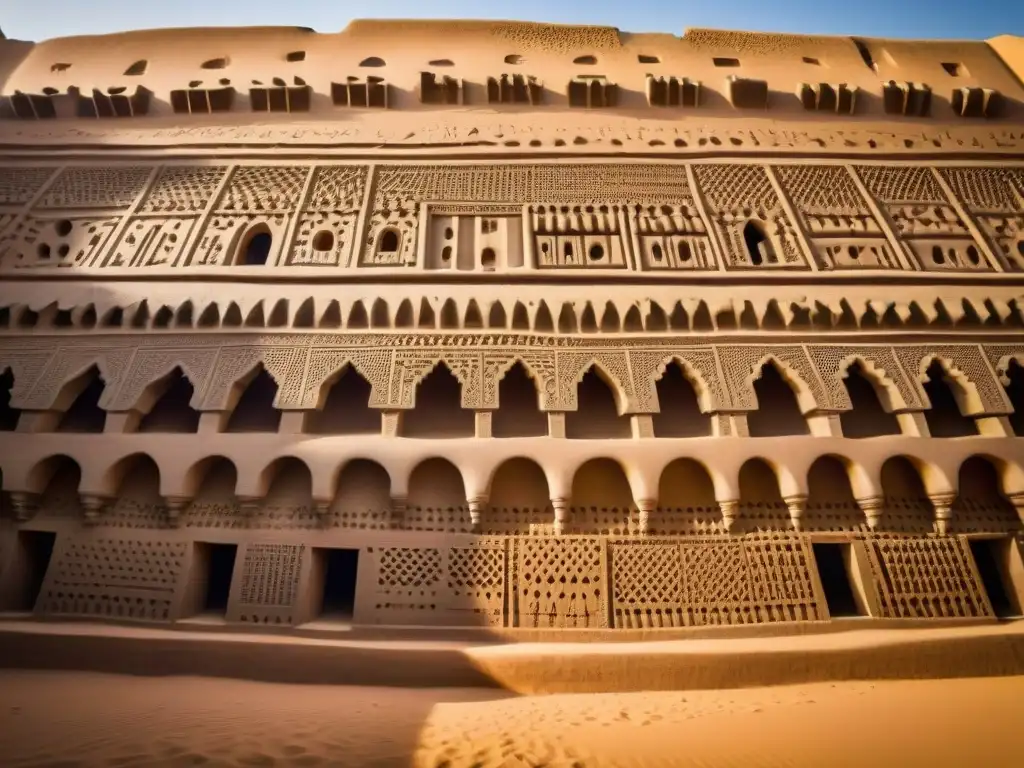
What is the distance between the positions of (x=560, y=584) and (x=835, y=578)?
297 centimetres

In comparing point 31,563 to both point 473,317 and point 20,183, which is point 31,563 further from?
point 20,183

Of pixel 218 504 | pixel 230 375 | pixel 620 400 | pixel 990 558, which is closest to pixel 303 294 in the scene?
pixel 230 375

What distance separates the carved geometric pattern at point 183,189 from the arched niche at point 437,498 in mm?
4434

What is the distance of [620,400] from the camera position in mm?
4641

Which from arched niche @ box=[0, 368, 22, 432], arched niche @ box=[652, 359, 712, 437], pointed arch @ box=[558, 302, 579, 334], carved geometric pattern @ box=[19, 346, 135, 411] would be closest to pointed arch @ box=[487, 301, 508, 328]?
pointed arch @ box=[558, 302, 579, 334]

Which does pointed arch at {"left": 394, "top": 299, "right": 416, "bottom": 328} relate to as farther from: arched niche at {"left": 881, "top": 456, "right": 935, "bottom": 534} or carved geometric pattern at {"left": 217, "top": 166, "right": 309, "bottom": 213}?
arched niche at {"left": 881, "top": 456, "right": 935, "bottom": 534}

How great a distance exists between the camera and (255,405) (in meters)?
5.13

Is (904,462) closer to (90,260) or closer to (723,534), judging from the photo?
(723,534)

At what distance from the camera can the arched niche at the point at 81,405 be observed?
15.6 ft

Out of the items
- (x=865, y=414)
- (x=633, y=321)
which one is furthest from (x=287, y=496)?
(x=865, y=414)

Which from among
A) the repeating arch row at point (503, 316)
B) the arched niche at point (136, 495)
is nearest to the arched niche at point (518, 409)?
the repeating arch row at point (503, 316)

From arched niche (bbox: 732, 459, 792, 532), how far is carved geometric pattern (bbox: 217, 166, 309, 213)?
589cm

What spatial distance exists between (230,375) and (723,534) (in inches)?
190

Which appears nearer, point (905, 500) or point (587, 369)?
point (905, 500)
